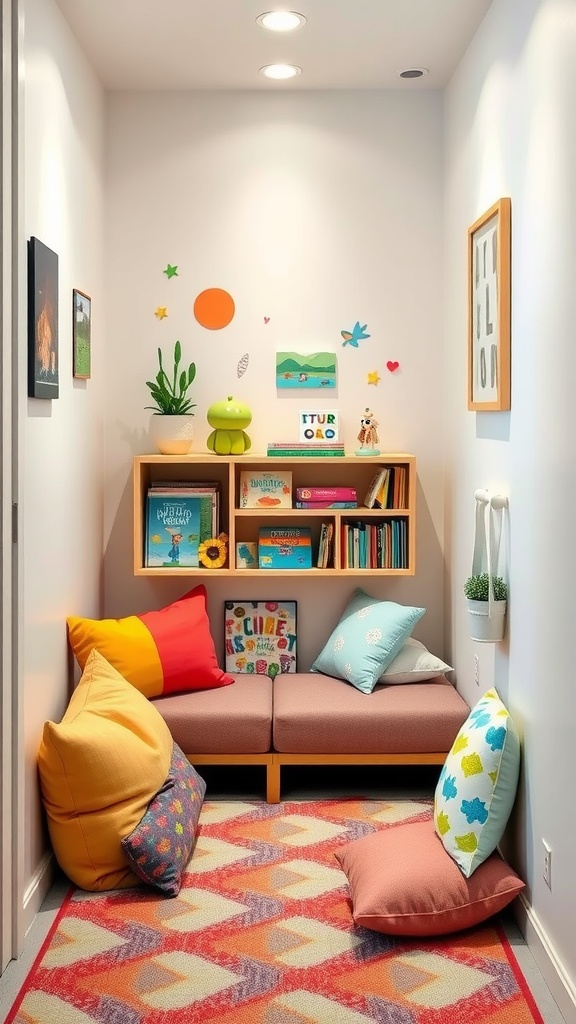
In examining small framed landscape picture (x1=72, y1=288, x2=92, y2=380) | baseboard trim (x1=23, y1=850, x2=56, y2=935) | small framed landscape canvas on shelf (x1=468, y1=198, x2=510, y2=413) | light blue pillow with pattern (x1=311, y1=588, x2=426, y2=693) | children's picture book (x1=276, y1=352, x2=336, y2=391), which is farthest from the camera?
children's picture book (x1=276, y1=352, x2=336, y2=391)

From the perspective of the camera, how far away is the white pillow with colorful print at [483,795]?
9.29ft

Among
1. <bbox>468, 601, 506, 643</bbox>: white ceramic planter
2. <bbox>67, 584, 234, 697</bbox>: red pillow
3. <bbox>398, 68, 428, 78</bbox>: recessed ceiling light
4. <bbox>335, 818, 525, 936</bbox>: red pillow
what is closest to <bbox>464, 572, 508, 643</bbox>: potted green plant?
<bbox>468, 601, 506, 643</bbox>: white ceramic planter

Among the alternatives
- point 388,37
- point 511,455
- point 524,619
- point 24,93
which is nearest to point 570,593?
point 524,619

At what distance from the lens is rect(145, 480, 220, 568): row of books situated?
13.5ft

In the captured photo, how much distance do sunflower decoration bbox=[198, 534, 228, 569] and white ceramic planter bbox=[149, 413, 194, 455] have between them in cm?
39

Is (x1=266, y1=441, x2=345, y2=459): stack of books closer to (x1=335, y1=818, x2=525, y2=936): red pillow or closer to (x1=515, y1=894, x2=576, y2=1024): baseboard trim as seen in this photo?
(x1=335, y1=818, x2=525, y2=936): red pillow

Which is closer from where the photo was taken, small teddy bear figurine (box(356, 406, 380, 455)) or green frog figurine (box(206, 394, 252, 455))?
green frog figurine (box(206, 394, 252, 455))

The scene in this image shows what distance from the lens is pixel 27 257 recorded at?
9.42 ft

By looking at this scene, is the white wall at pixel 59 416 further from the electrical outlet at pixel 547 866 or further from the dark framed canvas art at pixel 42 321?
the electrical outlet at pixel 547 866

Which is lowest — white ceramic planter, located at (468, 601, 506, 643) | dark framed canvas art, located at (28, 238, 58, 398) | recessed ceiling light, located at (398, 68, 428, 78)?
white ceramic planter, located at (468, 601, 506, 643)

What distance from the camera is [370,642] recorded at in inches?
155

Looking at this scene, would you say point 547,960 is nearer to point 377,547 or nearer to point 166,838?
point 166,838

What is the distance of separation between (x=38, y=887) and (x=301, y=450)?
1906mm

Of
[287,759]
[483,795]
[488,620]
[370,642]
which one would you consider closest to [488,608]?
[488,620]
